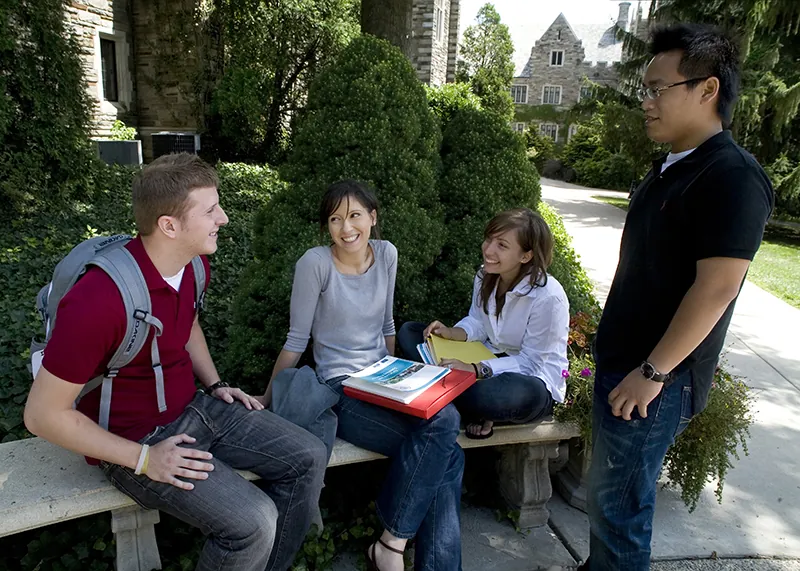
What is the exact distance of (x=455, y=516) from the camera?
7.47ft

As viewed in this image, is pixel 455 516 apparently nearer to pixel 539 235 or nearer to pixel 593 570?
pixel 593 570

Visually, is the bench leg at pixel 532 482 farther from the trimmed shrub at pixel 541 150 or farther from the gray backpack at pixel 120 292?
the trimmed shrub at pixel 541 150

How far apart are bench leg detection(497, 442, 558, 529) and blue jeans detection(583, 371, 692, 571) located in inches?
25.6

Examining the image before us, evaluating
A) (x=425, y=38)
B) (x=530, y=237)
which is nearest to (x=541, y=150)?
(x=425, y=38)

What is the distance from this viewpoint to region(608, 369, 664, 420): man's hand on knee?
70.0 inches

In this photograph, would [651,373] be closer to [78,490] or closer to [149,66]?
[78,490]

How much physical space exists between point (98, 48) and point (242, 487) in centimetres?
1282

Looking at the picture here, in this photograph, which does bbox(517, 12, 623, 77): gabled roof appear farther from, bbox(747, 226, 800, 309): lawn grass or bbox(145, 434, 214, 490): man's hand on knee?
bbox(145, 434, 214, 490): man's hand on knee

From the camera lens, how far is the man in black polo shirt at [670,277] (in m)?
1.61

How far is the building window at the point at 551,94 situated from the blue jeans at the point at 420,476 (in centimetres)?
4368

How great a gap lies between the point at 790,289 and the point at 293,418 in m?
8.54

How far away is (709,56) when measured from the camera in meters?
1.69

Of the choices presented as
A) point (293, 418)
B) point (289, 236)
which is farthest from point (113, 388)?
point (289, 236)

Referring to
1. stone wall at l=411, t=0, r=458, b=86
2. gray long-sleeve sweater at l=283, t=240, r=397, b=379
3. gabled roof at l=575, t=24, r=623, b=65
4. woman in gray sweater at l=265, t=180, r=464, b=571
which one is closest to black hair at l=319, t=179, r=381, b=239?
woman in gray sweater at l=265, t=180, r=464, b=571
